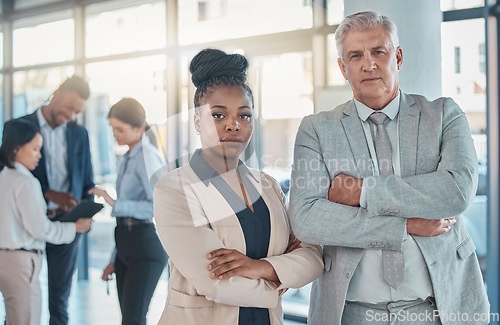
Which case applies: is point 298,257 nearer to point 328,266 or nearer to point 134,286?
point 328,266

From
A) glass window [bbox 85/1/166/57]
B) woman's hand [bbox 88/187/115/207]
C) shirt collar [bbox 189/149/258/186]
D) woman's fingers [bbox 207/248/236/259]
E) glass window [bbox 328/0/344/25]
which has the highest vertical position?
glass window [bbox 85/1/166/57]

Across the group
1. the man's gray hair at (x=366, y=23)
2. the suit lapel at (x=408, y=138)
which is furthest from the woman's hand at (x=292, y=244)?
the man's gray hair at (x=366, y=23)

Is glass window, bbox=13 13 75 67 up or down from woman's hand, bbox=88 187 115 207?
up

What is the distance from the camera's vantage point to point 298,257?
1.53 meters

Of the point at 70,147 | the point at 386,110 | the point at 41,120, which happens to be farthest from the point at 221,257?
the point at 41,120

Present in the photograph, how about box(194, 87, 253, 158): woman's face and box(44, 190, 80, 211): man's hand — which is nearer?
box(194, 87, 253, 158): woman's face

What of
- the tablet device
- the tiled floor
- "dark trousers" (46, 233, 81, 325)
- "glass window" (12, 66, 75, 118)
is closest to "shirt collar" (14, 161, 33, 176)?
the tablet device

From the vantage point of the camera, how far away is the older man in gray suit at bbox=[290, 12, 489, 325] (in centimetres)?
145

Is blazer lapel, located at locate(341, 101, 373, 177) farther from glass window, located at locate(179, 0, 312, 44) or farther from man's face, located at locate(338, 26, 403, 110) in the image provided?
glass window, located at locate(179, 0, 312, 44)

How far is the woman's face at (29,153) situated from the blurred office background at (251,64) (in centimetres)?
64

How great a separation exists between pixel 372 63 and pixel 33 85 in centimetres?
535

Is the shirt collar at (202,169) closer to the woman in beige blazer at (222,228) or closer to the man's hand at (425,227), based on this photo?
the woman in beige blazer at (222,228)

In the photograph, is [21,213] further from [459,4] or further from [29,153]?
[459,4]

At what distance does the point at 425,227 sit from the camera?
1.46 meters
